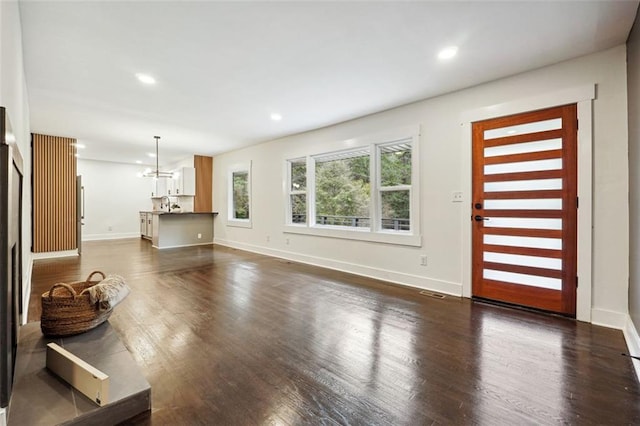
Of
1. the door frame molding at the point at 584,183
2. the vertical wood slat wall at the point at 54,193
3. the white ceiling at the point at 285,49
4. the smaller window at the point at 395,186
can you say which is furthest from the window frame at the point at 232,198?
the door frame molding at the point at 584,183

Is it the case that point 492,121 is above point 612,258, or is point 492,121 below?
above

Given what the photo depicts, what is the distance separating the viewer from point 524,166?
308 cm

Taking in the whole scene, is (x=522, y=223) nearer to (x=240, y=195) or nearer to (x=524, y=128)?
(x=524, y=128)

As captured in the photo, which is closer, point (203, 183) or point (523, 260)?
point (523, 260)

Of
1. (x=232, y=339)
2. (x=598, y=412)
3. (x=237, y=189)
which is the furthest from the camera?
(x=237, y=189)

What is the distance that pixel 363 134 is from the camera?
4.57 metres

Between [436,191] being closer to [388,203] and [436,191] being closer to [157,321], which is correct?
[388,203]

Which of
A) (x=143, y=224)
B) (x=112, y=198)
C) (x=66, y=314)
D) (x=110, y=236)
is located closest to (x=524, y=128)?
(x=66, y=314)

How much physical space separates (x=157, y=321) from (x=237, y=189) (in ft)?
17.5

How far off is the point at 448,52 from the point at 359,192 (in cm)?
247

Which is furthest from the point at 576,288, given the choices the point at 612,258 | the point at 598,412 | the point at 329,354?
the point at 329,354

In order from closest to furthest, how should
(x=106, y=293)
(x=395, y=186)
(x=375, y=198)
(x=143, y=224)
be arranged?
(x=106, y=293)
(x=395, y=186)
(x=375, y=198)
(x=143, y=224)

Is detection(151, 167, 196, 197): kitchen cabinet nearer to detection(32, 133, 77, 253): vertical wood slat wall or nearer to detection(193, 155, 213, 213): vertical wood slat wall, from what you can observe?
detection(193, 155, 213, 213): vertical wood slat wall

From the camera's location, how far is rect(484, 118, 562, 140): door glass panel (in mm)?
2908
